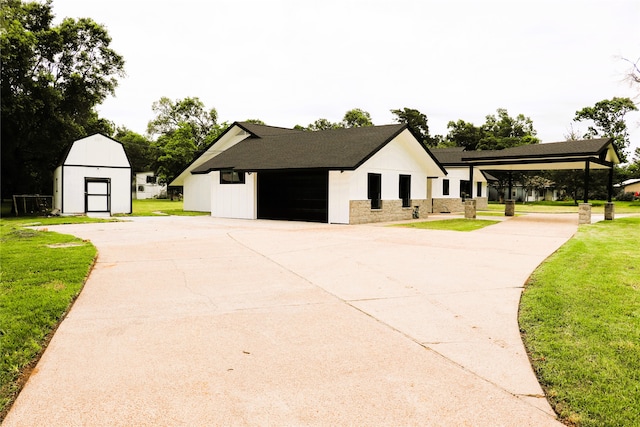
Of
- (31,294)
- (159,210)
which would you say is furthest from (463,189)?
(31,294)

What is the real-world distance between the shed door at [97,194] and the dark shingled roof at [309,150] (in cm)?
665

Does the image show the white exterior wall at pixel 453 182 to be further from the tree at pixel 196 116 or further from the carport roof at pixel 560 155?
the tree at pixel 196 116

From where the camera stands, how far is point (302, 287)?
22.4 ft

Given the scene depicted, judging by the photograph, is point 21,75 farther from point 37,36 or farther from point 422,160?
point 422,160

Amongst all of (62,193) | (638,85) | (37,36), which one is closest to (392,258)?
(62,193)

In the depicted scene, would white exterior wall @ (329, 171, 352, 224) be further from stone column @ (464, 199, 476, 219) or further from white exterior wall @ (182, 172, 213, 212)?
white exterior wall @ (182, 172, 213, 212)

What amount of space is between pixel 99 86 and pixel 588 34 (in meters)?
28.2

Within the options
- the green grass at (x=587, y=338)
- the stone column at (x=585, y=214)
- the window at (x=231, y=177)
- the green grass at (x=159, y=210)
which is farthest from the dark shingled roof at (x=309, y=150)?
the green grass at (x=587, y=338)

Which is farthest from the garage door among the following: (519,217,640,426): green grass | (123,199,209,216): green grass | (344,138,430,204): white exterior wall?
(519,217,640,426): green grass

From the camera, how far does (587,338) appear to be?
4391 mm

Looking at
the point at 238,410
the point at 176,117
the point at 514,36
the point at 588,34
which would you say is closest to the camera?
the point at 238,410

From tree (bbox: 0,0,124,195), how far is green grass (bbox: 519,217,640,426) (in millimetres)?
27071

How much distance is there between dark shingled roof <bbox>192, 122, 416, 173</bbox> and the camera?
19677mm

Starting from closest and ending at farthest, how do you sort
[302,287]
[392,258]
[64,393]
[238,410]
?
[238,410], [64,393], [302,287], [392,258]
